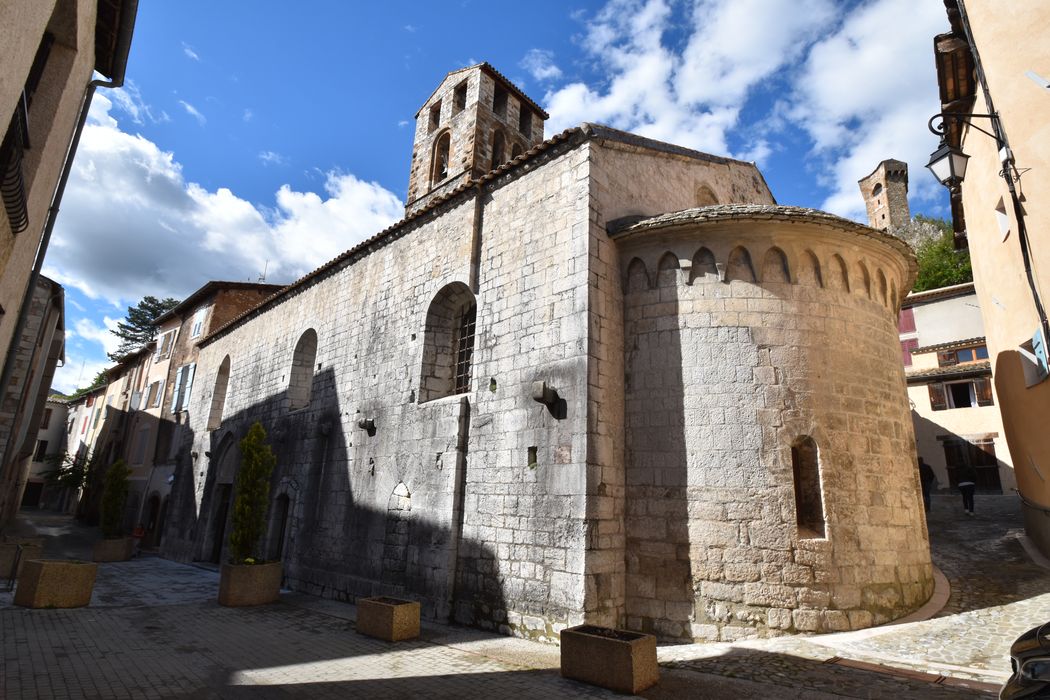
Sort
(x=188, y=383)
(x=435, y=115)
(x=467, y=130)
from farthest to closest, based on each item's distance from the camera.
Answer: (x=188, y=383)
(x=435, y=115)
(x=467, y=130)

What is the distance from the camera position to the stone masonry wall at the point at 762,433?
657 cm

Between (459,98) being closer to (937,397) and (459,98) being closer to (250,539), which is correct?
(250,539)

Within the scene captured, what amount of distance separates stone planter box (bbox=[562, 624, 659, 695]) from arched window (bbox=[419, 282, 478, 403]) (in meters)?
5.42

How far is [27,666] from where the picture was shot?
534cm

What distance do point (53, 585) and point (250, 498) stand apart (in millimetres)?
2969

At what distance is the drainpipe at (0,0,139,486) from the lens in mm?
5906

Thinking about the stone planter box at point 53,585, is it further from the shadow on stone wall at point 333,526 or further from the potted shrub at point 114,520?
the potted shrub at point 114,520

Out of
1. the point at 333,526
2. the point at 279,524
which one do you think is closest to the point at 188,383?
the point at 279,524

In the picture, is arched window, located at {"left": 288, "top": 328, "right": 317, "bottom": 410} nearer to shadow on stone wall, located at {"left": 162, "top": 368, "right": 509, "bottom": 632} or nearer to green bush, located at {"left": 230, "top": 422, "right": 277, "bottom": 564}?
shadow on stone wall, located at {"left": 162, "top": 368, "right": 509, "bottom": 632}

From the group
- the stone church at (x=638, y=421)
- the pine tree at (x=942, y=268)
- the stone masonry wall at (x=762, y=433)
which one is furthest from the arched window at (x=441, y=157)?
the pine tree at (x=942, y=268)

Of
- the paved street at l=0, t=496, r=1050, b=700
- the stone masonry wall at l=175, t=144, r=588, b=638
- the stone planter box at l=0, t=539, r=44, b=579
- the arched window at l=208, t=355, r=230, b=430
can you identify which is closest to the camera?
the paved street at l=0, t=496, r=1050, b=700

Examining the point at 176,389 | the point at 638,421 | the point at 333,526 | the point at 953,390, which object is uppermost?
the point at 953,390

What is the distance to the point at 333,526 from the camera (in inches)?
425

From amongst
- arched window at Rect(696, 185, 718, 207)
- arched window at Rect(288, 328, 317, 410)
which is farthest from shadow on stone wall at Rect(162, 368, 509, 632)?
arched window at Rect(696, 185, 718, 207)
